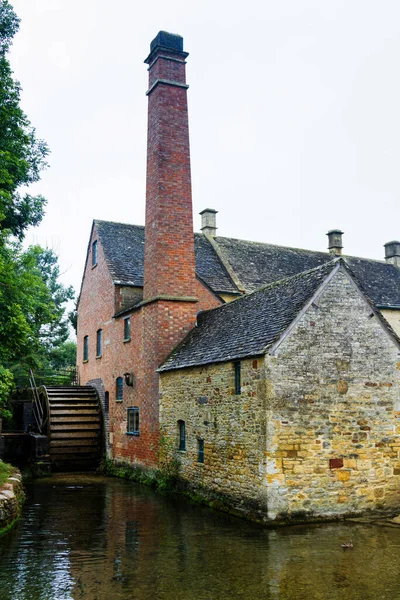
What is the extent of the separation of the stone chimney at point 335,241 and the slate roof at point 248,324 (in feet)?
43.0

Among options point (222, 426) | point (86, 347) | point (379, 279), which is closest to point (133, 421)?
point (222, 426)

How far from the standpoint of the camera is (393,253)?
28.3 m

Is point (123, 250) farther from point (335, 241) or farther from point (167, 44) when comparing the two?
point (335, 241)

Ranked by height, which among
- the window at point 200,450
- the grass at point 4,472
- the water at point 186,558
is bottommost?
the water at point 186,558

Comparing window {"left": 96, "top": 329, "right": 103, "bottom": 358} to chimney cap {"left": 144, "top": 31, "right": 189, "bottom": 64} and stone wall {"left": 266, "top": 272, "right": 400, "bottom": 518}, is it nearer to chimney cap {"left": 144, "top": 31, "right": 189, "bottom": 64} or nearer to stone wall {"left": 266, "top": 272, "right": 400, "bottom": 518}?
chimney cap {"left": 144, "top": 31, "right": 189, "bottom": 64}

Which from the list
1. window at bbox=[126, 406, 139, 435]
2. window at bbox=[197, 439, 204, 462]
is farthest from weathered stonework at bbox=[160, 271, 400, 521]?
window at bbox=[126, 406, 139, 435]

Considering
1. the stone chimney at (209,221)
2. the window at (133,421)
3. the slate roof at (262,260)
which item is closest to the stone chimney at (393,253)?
the slate roof at (262,260)

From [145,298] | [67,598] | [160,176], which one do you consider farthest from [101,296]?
[67,598]

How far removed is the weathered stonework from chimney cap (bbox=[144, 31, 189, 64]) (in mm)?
9845

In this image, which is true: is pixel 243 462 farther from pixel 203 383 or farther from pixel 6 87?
pixel 6 87

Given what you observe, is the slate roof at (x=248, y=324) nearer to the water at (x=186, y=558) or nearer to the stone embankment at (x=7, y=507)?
the water at (x=186, y=558)

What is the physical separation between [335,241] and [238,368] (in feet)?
56.5

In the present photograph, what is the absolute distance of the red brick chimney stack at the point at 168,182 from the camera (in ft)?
55.0

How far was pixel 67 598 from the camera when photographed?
667 centimetres
